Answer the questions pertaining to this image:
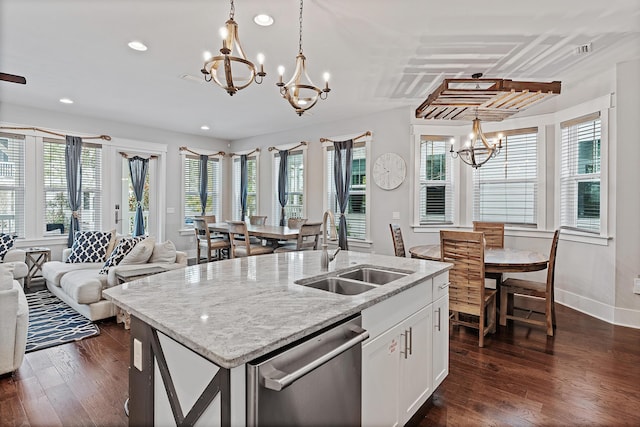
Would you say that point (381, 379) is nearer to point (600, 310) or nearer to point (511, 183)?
point (600, 310)

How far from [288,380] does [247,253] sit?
425cm

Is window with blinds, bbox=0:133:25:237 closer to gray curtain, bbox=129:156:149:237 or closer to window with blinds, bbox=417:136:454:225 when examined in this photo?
gray curtain, bbox=129:156:149:237

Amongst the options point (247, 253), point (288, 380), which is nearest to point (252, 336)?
point (288, 380)

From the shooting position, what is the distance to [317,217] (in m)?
6.60

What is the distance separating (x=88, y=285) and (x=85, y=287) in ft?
0.10

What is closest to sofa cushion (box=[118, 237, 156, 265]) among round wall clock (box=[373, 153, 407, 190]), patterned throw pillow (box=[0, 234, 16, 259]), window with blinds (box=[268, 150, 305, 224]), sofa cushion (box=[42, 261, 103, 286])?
sofa cushion (box=[42, 261, 103, 286])

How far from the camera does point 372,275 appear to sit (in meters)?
2.32

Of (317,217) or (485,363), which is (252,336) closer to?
(485,363)

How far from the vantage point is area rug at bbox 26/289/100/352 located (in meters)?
3.16

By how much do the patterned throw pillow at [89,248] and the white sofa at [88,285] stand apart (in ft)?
1.25

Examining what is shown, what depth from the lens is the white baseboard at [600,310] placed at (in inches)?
140

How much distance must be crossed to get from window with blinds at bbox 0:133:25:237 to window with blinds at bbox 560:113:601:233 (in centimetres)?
801

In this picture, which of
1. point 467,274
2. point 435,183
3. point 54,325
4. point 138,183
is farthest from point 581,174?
point 138,183

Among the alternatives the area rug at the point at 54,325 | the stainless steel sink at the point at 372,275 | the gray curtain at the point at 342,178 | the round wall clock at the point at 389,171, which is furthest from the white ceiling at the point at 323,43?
the area rug at the point at 54,325
